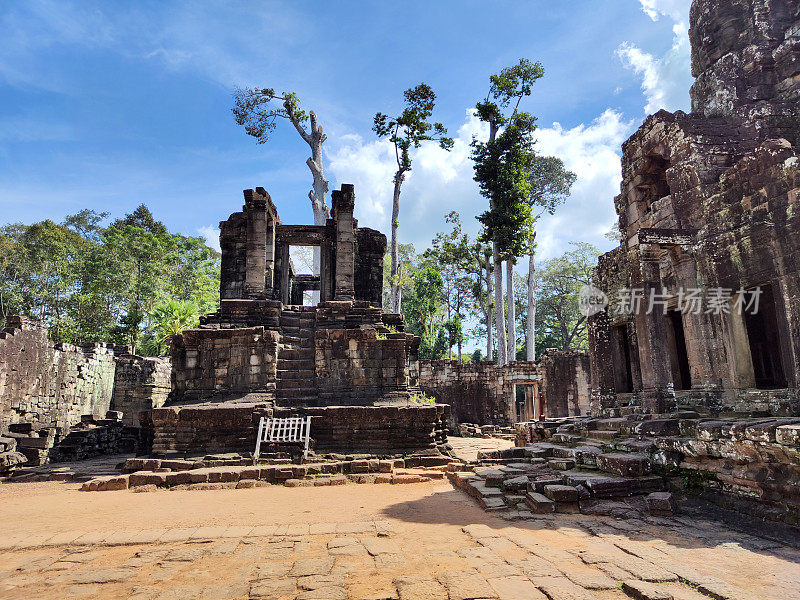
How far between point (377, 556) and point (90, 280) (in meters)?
31.8

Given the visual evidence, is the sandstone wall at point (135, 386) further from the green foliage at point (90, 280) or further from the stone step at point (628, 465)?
the stone step at point (628, 465)

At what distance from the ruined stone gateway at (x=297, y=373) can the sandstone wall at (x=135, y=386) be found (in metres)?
10.3

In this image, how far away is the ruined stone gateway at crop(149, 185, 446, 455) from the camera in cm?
1027

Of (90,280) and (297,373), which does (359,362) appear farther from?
(90,280)

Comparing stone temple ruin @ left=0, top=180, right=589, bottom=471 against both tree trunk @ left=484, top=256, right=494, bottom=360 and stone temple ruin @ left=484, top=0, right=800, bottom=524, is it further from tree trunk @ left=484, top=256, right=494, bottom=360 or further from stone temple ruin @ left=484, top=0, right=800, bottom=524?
tree trunk @ left=484, top=256, right=494, bottom=360

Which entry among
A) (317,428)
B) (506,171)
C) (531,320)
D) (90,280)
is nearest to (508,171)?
(506,171)

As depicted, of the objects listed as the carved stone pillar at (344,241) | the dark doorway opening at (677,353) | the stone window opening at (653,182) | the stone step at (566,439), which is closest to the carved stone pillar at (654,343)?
the dark doorway opening at (677,353)

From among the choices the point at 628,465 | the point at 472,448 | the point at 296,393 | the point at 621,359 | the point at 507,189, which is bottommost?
the point at 472,448

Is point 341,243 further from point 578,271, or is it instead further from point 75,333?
point 578,271

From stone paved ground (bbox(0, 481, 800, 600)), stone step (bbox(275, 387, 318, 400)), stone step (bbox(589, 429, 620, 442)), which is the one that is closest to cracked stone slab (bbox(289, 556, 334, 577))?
stone paved ground (bbox(0, 481, 800, 600))

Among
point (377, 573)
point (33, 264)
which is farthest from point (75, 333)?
point (377, 573)

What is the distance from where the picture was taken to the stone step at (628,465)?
621cm

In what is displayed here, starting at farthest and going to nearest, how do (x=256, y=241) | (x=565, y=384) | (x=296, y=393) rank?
(x=565, y=384)
(x=256, y=241)
(x=296, y=393)

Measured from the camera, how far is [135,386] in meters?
21.9
